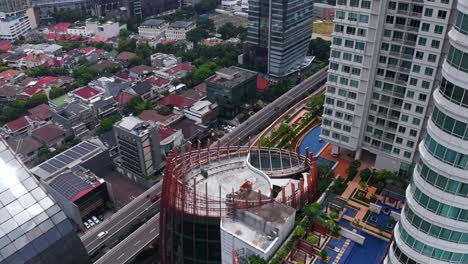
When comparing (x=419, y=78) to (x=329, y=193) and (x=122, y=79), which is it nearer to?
(x=329, y=193)

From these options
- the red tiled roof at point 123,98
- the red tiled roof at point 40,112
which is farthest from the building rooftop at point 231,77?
the red tiled roof at point 40,112

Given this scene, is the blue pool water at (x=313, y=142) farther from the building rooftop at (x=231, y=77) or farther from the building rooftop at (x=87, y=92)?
the building rooftop at (x=87, y=92)

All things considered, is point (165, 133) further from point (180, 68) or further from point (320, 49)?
point (320, 49)

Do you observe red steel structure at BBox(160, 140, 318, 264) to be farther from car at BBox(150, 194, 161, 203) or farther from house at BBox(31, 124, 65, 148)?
house at BBox(31, 124, 65, 148)

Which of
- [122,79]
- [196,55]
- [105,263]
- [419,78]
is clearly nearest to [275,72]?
[196,55]

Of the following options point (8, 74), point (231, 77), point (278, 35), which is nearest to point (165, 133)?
Result: point (231, 77)

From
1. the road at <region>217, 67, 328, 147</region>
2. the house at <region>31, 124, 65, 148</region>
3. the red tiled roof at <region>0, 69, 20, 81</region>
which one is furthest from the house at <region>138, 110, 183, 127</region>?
the red tiled roof at <region>0, 69, 20, 81</region>
